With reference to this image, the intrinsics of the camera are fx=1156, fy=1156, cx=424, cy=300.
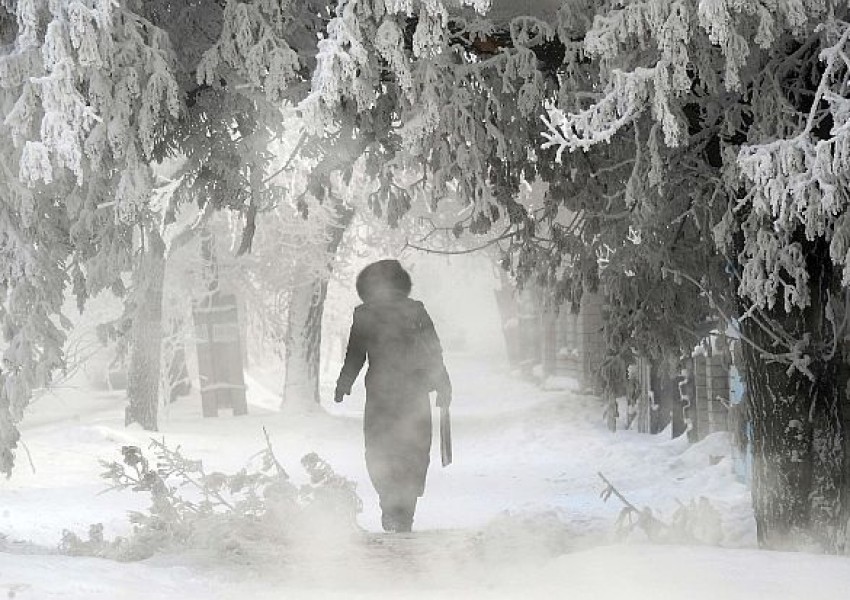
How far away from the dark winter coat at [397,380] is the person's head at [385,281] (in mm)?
13

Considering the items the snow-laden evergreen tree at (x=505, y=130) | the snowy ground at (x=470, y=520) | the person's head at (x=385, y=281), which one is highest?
the snow-laden evergreen tree at (x=505, y=130)

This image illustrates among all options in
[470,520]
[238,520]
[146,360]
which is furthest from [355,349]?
[146,360]

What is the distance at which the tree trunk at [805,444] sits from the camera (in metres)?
6.82

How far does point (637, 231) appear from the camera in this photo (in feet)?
24.4

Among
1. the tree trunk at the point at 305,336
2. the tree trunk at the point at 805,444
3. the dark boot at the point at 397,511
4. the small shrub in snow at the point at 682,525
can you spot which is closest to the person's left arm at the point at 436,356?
the dark boot at the point at 397,511

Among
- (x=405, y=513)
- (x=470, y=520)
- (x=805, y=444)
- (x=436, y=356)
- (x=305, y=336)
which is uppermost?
(x=436, y=356)

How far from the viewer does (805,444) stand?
22.5 feet

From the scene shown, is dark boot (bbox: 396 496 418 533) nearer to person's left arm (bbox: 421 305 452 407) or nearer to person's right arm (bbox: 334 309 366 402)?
person's left arm (bbox: 421 305 452 407)

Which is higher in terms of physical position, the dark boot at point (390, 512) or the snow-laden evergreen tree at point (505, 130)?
the snow-laden evergreen tree at point (505, 130)

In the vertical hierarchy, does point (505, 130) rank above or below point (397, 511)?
above

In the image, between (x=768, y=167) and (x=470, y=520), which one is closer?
(x=768, y=167)

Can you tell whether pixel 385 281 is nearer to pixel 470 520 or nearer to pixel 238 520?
pixel 238 520

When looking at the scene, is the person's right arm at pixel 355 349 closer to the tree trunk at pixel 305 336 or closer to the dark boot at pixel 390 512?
the dark boot at pixel 390 512

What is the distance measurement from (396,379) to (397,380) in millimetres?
13
